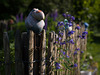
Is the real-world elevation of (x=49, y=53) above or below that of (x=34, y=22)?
below

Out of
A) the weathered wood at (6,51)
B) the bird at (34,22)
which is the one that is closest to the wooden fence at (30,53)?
the weathered wood at (6,51)

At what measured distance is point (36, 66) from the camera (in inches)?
89.1

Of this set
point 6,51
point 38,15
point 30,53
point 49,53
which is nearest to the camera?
point 6,51

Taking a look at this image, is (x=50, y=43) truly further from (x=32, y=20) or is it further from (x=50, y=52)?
(x=32, y=20)

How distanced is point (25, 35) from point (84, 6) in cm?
599

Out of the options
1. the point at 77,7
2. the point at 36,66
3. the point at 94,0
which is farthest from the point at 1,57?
the point at 94,0

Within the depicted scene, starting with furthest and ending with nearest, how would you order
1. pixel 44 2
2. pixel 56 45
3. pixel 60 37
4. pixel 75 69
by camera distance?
pixel 44 2 → pixel 75 69 → pixel 60 37 → pixel 56 45

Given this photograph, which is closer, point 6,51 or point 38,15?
point 6,51

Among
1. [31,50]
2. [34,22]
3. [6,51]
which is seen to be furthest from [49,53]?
[6,51]

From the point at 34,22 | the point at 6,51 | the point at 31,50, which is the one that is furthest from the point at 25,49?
the point at 34,22

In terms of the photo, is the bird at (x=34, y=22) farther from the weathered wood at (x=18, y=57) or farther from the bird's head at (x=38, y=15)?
the weathered wood at (x=18, y=57)

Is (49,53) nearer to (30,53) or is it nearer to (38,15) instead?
(30,53)

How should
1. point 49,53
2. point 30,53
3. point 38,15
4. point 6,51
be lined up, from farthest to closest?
point 49,53 < point 38,15 < point 30,53 < point 6,51

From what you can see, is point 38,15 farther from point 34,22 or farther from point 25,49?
point 25,49
